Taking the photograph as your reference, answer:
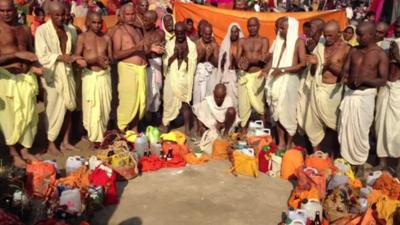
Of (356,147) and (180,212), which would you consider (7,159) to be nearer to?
(180,212)

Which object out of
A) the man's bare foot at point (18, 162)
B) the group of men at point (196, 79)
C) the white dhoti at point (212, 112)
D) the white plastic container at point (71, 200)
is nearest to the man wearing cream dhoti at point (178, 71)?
the group of men at point (196, 79)

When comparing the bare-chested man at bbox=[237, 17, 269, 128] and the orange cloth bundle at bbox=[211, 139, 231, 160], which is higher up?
the bare-chested man at bbox=[237, 17, 269, 128]

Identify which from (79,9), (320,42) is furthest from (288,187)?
(79,9)

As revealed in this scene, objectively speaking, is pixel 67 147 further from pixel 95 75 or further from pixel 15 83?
pixel 15 83

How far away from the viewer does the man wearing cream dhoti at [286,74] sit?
306 inches

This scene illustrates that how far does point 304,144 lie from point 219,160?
182 cm

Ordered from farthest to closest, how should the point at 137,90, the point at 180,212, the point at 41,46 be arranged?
the point at 137,90 < the point at 41,46 < the point at 180,212

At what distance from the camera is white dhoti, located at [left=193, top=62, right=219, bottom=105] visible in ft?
29.0

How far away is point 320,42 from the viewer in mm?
7469

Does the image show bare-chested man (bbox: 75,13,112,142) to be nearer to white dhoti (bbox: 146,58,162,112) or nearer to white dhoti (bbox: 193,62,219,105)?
white dhoti (bbox: 146,58,162,112)

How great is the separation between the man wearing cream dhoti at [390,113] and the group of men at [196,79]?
0.01 meters

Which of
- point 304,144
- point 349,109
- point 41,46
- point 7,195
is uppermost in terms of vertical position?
point 41,46

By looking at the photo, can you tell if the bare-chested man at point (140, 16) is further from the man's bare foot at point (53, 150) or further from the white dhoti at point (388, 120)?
the white dhoti at point (388, 120)

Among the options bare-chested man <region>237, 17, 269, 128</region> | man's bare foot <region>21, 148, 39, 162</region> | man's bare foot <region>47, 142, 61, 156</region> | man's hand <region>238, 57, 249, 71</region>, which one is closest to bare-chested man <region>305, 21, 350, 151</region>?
bare-chested man <region>237, 17, 269, 128</region>
